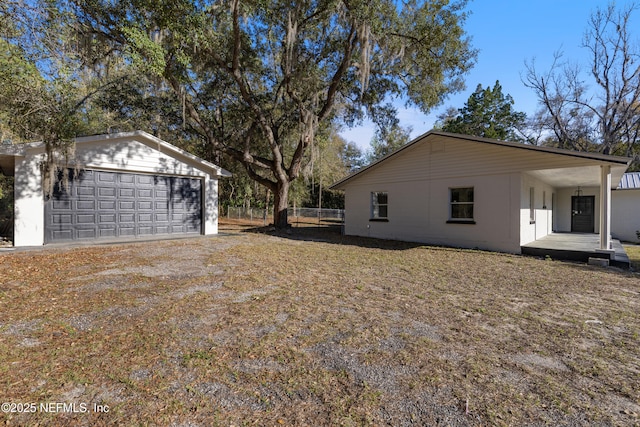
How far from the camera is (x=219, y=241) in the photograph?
10.9 m

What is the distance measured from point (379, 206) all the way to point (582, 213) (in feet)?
32.5

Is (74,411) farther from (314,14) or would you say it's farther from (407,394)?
(314,14)

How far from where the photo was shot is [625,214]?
15188 mm

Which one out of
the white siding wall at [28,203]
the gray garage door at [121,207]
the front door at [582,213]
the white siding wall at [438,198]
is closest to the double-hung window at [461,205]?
the white siding wall at [438,198]

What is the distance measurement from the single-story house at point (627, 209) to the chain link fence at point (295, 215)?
16290 millimetres

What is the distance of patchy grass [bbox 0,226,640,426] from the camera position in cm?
223

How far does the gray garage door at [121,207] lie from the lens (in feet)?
30.5

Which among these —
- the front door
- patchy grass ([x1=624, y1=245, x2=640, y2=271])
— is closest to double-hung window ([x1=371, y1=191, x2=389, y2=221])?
patchy grass ([x1=624, y1=245, x2=640, y2=271])

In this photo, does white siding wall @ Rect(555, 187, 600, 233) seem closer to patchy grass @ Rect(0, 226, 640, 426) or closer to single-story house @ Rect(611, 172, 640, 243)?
single-story house @ Rect(611, 172, 640, 243)

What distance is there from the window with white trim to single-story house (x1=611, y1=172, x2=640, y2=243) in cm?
943

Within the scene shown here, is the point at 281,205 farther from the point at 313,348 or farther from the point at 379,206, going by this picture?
the point at 313,348

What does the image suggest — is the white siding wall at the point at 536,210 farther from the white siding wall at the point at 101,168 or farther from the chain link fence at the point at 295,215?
the chain link fence at the point at 295,215

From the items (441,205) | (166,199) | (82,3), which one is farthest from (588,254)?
(82,3)

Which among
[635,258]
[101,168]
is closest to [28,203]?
[101,168]
